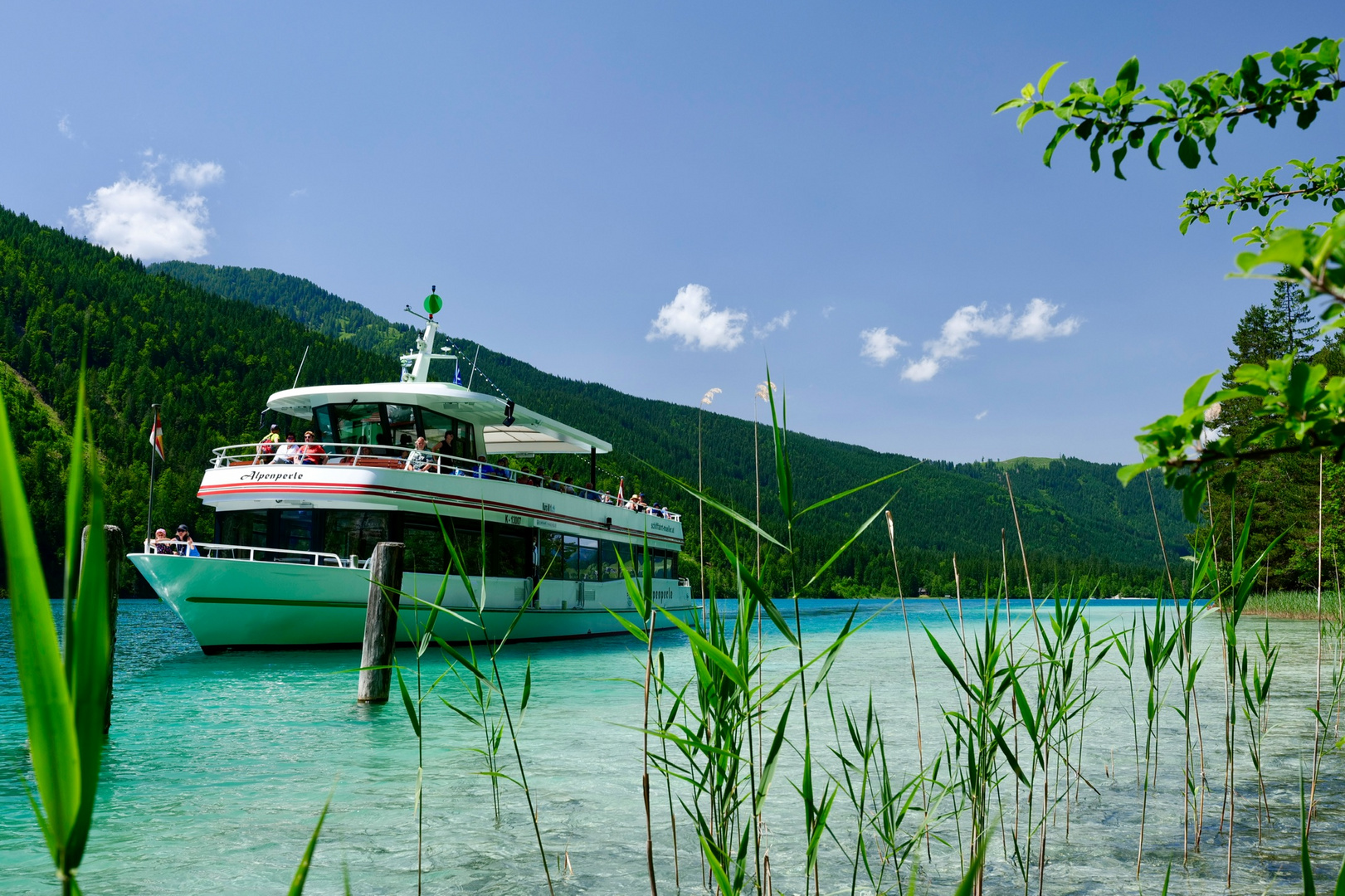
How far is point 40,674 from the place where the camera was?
2.12 feet

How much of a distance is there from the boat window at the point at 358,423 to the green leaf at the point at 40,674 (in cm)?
1633

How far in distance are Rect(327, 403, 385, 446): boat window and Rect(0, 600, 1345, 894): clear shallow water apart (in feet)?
20.8

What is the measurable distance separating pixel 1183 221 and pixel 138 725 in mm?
9661

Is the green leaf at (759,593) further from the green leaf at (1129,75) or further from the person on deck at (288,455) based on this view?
the person on deck at (288,455)

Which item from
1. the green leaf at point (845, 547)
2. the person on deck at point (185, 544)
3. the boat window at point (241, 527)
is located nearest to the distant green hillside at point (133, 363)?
the boat window at point (241, 527)

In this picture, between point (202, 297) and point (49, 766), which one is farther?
point (202, 297)

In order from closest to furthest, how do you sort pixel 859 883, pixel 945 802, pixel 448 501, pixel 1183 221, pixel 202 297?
pixel 1183 221, pixel 859 883, pixel 945 802, pixel 448 501, pixel 202 297

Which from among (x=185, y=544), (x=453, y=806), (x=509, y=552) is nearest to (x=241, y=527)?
(x=185, y=544)

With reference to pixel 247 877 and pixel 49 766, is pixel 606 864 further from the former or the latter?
pixel 49 766

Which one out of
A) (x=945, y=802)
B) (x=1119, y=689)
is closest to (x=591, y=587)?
(x=1119, y=689)

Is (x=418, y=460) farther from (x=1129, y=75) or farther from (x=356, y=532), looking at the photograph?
(x=1129, y=75)

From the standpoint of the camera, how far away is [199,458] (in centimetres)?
6862

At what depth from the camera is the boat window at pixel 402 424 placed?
16344 mm

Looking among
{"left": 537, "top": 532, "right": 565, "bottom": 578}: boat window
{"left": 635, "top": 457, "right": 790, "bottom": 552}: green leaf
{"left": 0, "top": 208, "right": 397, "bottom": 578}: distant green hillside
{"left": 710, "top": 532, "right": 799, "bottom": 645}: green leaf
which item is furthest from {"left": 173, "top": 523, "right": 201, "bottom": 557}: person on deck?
{"left": 0, "top": 208, "right": 397, "bottom": 578}: distant green hillside
